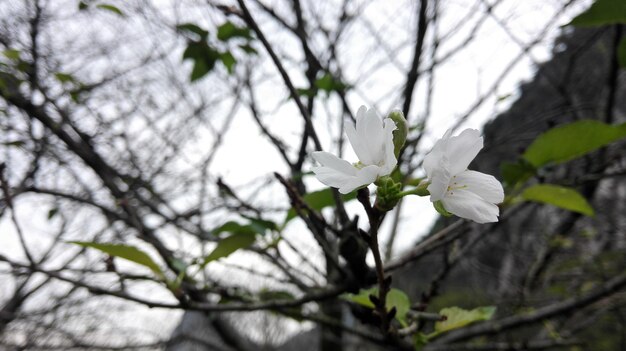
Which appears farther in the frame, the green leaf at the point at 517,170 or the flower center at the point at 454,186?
the green leaf at the point at 517,170

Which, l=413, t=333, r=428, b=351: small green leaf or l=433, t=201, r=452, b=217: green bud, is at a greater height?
l=433, t=201, r=452, b=217: green bud

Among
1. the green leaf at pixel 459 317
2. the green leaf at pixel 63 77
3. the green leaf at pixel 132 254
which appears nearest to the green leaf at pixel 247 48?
the green leaf at pixel 63 77

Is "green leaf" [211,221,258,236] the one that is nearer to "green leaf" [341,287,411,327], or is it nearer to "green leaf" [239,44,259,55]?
"green leaf" [341,287,411,327]

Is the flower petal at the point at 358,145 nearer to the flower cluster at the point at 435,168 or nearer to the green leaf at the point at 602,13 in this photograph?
the flower cluster at the point at 435,168

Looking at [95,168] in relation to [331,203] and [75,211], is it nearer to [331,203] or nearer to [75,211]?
[331,203]

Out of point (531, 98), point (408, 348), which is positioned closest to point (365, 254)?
point (408, 348)

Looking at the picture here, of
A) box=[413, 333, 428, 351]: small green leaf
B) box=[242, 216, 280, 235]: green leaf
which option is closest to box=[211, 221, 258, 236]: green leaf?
box=[242, 216, 280, 235]: green leaf
